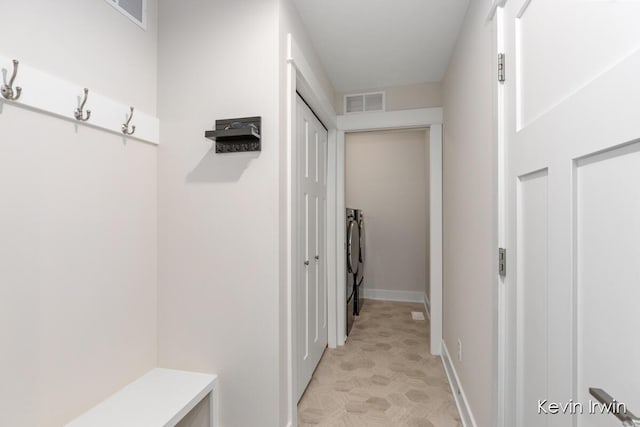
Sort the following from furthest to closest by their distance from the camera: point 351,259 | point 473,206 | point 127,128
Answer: point 351,259 → point 473,206 → point 127,128

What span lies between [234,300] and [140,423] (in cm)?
58

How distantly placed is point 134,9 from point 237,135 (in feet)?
2.66

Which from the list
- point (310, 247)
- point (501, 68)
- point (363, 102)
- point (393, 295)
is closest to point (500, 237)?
point (501, 68)

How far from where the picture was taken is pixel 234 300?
1485 millimetres

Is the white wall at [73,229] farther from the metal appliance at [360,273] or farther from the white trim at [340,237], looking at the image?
the metal appliance at [360,273]

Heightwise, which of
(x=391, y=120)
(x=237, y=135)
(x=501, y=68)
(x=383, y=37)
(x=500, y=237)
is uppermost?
(x=383, y=37)

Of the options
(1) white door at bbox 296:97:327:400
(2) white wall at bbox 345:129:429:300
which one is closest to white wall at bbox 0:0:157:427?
(1) white door at bbox 296:97:327:400

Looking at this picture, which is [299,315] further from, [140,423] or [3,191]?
[3,191]

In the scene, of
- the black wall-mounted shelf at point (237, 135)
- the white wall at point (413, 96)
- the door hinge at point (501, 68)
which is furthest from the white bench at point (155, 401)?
the white wall at point (413, 96)

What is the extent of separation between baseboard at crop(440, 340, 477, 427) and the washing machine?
1027mm

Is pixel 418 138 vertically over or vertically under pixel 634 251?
over

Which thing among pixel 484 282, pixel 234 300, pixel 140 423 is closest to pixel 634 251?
pixel 484 282

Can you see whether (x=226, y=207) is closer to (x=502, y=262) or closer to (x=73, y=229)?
(x=73, y=229)

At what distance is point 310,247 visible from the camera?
226 cm
